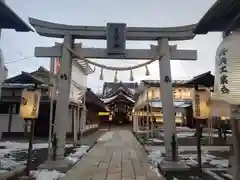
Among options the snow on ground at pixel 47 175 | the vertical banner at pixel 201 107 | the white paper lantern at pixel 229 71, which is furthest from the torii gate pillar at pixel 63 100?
the white paper lantern at pixel 229 71

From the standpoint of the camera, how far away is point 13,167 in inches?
316

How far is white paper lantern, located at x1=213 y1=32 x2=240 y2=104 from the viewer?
3896 millimetres

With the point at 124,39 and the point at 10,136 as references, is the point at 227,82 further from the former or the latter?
the point at 10,136

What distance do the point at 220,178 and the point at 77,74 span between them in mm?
14986

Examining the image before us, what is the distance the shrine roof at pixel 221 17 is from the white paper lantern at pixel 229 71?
61cm

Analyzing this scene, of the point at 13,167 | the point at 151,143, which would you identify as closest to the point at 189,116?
the point at 151,143

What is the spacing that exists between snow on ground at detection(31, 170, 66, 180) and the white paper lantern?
5.42 metres

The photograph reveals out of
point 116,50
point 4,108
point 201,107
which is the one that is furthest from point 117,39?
point 4,108

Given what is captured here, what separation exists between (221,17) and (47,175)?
6.69 metres

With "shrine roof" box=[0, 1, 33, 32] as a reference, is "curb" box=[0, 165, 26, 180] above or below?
below

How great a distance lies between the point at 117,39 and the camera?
8.73 meters

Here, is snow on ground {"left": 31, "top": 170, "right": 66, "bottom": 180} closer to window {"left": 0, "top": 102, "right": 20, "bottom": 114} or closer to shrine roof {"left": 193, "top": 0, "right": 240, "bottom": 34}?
shrine roof {"left": 193, "top": 0, "right": 240, "bottom": 34}

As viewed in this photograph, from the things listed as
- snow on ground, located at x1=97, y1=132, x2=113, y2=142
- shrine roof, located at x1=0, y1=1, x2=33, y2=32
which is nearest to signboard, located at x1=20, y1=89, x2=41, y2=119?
shrine roof, located at x1=0, y1=1, x2=33, y2=32

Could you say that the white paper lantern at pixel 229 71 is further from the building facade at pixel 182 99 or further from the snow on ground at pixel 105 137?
the snow on ground at pixel 105 137
